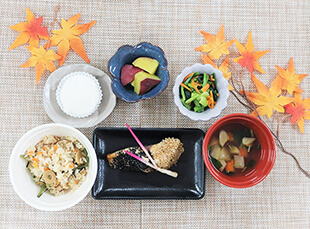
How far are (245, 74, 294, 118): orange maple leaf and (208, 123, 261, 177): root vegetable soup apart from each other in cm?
13

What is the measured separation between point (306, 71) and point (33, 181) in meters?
1.03

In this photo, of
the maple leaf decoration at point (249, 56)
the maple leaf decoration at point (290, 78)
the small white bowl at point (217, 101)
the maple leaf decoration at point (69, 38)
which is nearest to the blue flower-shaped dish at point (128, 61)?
the small white bowl at point (217, 101)

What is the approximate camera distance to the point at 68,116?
115 centimetres

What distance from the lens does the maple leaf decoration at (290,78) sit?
1.23 metres

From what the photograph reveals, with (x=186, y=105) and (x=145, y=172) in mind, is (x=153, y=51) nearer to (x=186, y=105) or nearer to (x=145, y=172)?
(x=186, y=105)

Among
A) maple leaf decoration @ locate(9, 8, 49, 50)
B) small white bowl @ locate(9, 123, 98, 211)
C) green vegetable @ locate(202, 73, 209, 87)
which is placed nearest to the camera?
small white bowl @ locate(9, 123, 98, 211)

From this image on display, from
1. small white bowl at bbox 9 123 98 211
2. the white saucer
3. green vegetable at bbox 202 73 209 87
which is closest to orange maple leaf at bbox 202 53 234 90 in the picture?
green vegetable at bbox 202 73 209 87

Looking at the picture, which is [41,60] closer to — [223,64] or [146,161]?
[146,161]

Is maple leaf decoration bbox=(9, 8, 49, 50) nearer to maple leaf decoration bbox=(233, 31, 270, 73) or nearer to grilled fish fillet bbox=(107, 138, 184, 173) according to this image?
grilled fish fillet bbox=(107, 138, 184, 173)

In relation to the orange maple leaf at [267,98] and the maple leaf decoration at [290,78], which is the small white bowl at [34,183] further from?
the maple leaf decoration at [290,78]

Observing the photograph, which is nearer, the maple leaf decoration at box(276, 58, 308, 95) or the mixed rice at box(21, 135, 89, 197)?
the mixed rice at box(21, 135, 89, 197)

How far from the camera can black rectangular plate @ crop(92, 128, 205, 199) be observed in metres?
1.14

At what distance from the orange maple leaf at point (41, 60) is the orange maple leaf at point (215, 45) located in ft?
1.70

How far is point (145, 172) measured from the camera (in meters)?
1.15
